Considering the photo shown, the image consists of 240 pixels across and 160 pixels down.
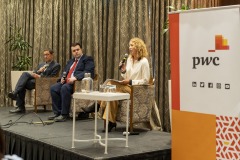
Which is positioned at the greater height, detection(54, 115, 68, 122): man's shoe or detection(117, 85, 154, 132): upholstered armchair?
detection(117, 85, 154, 132): upholstered armchair

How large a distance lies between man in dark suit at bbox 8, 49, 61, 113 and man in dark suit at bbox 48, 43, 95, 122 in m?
0.57

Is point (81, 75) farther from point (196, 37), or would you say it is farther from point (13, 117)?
point (196, 37)

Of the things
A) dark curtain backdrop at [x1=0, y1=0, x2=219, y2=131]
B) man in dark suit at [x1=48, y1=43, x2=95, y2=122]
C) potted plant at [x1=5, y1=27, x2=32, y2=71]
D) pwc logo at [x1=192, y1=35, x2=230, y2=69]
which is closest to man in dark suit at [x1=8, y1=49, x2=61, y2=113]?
man in dark suit at [x1=48, y1=43, x2=95, y2=122]

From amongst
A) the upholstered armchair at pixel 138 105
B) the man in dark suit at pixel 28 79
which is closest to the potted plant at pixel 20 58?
the man in dark suit at pixel 28 79

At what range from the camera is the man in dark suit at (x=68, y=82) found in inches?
216

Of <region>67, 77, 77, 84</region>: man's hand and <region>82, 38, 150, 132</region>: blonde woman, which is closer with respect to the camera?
<region>82, 38, 150, 132</region>: blonde woman

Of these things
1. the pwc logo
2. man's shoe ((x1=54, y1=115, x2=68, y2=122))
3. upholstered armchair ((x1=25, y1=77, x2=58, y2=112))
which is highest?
the pwc logo

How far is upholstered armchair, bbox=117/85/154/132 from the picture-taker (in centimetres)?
449

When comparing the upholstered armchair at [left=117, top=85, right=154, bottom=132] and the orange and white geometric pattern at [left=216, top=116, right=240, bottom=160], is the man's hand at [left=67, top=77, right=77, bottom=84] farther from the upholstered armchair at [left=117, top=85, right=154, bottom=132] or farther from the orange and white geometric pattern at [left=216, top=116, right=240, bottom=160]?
the orange and white geometric pattern at [left=216, top=116, right=240, bottom=160]

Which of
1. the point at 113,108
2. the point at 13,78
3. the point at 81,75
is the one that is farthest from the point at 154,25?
the point at 13,78

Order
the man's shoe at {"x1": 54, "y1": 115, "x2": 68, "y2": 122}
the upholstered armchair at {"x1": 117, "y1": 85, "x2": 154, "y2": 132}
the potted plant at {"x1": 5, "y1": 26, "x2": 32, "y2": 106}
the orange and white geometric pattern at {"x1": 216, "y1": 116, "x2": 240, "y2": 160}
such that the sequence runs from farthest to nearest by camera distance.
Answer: the potted plant at {"x1": 5, "y1": 26, "x2": 32, "y2": 106}, the man's shoe at {"x1": 54, "y1": 115, "x2": 68, "y2": 122}, the upholstered armchair at {"x1": 117, "y1": 85, "x2": 154, "y2": 132}, the orange and white geometric pattern at {"x1": 216, "y1": 116, "x2": 240, "y2": 160}

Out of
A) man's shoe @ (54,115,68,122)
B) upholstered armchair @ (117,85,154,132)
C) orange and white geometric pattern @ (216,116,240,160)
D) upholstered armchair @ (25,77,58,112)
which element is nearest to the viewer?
orange and white geometric pattern @ (216,116,240,160)

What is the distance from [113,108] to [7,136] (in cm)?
121

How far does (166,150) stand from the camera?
146 inches
